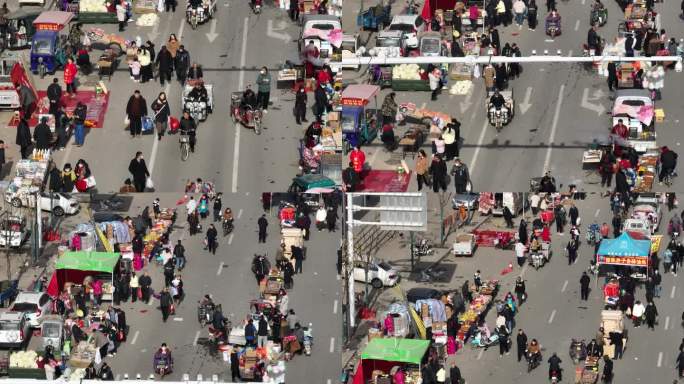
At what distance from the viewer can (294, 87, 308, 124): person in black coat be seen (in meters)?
104

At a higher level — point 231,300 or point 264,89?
point 264,89

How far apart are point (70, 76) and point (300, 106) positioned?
11446 millimetres

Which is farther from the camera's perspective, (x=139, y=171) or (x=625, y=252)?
(x=625, y=252)

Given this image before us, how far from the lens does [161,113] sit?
103m

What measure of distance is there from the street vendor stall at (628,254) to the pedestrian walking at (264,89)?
17.6 meters

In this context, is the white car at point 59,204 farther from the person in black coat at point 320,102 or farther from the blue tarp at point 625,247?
the blue tarp at point 625,247

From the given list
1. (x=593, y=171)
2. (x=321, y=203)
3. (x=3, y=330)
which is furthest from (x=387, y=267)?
(x=3, y=330)

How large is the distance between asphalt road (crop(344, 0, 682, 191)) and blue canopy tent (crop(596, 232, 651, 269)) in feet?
10.2

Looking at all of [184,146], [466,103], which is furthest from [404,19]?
[184,146]

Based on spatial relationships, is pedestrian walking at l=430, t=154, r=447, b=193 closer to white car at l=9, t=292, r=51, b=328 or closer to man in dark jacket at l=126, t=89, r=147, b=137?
man in dark jacket at l=126, t=89, r=147, b=137

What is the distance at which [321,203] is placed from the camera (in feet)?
333

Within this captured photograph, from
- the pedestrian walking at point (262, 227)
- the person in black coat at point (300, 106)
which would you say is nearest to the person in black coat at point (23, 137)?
the pedestrian walking at point (262, 227)

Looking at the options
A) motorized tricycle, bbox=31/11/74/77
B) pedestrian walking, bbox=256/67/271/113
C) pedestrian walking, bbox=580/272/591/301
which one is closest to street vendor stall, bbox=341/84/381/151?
pedestrian walking, bbox=256/67/271/113

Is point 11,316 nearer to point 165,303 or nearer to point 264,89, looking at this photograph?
point 165,303
